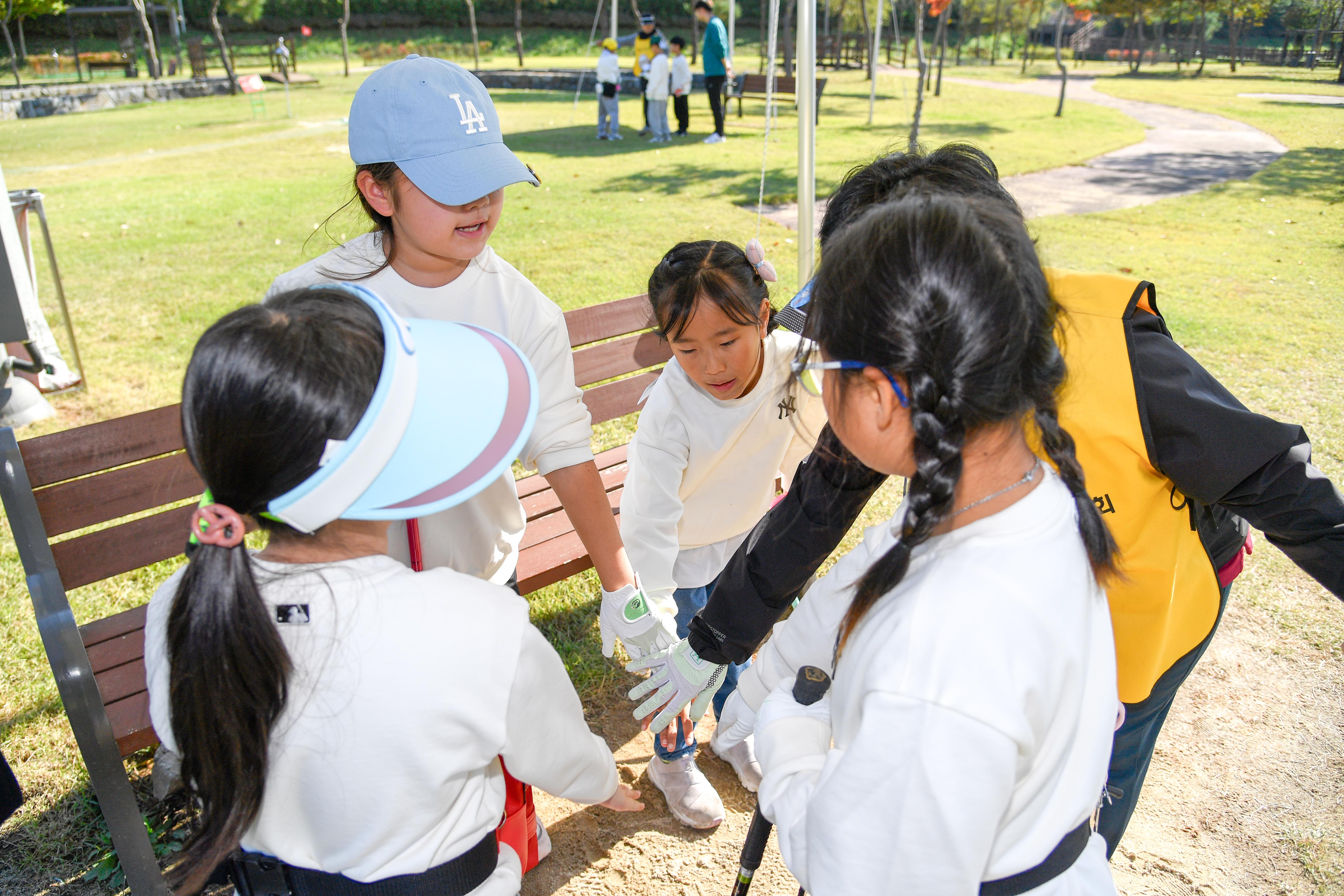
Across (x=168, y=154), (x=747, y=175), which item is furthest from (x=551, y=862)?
(x=168, y=154)

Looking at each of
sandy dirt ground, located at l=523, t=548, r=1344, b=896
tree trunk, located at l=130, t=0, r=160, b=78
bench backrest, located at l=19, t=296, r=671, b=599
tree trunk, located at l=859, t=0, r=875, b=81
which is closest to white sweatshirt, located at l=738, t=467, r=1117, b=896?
sandy dirt ground, located at l=523, t=548, r=1344, b=896

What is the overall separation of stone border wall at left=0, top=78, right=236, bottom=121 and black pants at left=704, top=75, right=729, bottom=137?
18.0 meters

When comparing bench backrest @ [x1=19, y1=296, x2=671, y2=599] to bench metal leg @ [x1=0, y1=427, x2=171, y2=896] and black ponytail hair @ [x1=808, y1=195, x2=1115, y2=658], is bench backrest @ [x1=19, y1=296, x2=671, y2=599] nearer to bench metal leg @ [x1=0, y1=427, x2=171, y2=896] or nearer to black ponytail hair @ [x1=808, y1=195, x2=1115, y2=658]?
bench metal leg @ [x1=0, y1=427, x2=171, y2=896]

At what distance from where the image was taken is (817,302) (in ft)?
3.58

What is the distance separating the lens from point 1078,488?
115cm

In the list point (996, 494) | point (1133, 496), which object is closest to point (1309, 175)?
point (1133, 496)

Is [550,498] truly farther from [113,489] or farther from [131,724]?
[131,724]

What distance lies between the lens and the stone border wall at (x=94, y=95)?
21.5 metres

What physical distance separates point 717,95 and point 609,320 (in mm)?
11550

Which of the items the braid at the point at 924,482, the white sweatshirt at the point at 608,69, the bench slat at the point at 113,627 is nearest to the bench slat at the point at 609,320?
the bench slat at the point at 113,627

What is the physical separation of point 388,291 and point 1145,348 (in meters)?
1.41

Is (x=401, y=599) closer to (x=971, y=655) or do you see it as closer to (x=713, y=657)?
(x=971, y=655)

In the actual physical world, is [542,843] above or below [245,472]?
below

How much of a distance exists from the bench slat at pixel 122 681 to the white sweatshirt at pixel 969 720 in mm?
1801
